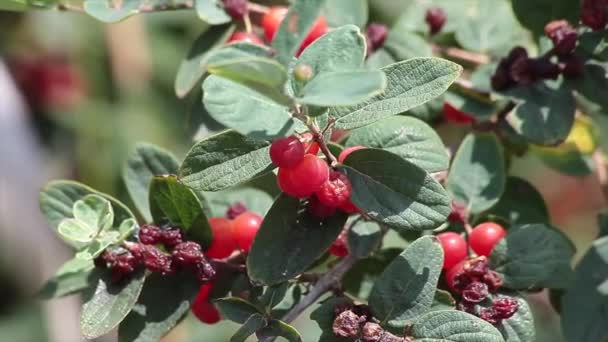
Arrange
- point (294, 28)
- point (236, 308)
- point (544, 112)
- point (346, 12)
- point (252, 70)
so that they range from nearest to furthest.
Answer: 1. point (252, 70)
2. point (294, 28)
3. point (236, 308)
4. point (544, 112)
5. point (346, 12)

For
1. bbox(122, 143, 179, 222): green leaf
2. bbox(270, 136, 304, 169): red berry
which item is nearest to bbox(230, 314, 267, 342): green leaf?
bbox(270, 136, 304, 169): red berry

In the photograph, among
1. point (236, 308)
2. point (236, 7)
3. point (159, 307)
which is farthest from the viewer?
point (236, 7)

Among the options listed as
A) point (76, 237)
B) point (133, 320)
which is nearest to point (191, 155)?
point (76, 237)

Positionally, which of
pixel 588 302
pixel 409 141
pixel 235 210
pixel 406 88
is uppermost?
pixel 406 88

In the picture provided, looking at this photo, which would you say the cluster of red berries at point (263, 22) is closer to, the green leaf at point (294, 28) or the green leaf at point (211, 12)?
the green leaf at point (211, 12)

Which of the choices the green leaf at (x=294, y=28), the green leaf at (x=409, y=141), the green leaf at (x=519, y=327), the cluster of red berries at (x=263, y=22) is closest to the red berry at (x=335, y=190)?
the green leaf at (x=409, y=141)

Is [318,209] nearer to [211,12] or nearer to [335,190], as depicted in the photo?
[335,190]

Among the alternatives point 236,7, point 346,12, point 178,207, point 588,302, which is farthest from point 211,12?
point 588,302

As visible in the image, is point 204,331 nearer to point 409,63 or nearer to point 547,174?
point 547,174
